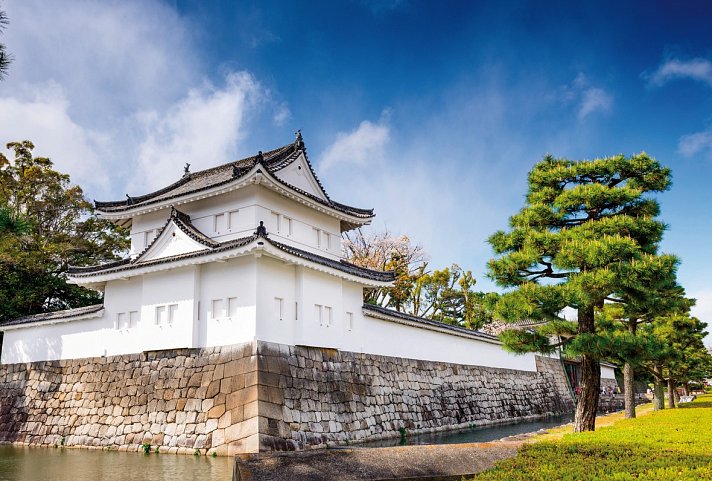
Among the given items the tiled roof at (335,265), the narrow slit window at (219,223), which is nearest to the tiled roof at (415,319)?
the tiled roof at (335,265)

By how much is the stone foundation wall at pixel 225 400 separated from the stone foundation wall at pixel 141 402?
0.03m

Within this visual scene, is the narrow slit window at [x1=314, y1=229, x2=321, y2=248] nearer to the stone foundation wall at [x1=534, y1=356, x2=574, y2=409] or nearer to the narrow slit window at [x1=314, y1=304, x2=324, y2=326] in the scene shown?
the narrow slit window at [x1=314, y1=304, x2=324, y2=326]

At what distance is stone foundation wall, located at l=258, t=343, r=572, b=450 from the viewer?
43.9 feet

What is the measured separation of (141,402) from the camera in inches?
586

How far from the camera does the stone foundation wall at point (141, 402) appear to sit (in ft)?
42.9

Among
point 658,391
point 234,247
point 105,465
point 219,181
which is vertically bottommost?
point 105,465

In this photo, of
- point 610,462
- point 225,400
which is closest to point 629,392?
point 225,400

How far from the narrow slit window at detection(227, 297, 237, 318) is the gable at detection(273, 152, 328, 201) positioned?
4661mm

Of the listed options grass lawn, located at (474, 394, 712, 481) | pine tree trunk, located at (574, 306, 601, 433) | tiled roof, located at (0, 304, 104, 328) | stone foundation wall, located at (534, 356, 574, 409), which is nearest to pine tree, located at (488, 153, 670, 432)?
pine tree trunk, located at (574, 306, 601, 433)

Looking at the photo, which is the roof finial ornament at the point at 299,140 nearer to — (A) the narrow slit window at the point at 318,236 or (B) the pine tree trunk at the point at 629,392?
(A) the narrow slit window at the point at 318,236

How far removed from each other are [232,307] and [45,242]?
14559mm

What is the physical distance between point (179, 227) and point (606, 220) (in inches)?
434

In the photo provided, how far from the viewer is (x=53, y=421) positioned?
16766 mm

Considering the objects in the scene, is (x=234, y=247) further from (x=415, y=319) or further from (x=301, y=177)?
(x=415, y=319)
